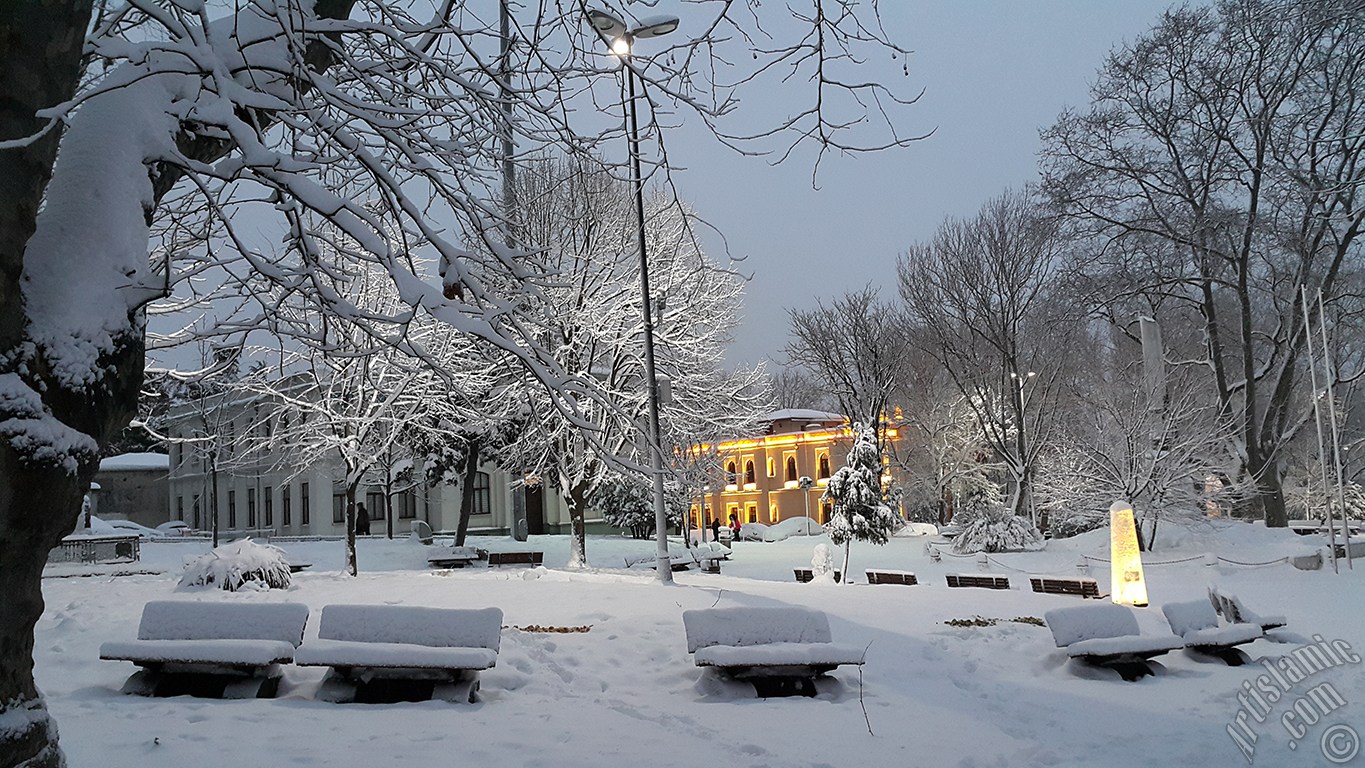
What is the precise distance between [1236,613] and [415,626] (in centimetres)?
1024

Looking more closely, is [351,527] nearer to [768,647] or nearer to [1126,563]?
[768,647]

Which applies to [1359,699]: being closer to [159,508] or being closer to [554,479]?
[554,479]

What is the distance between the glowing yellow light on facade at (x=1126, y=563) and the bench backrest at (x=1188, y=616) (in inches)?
147

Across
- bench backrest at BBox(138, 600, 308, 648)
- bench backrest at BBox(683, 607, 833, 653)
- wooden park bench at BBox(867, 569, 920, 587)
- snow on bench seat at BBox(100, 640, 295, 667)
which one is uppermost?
bench backrest at BBox(138, 600, 308, 648)

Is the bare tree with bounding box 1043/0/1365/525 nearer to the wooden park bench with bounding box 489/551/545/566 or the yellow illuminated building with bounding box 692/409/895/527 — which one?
the wooden park bench with bounding box 489/551/545/566

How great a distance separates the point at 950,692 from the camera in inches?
366

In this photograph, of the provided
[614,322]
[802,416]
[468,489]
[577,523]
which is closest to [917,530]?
[468,489]

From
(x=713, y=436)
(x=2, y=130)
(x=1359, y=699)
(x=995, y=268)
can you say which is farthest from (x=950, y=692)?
(x=995, y=268)

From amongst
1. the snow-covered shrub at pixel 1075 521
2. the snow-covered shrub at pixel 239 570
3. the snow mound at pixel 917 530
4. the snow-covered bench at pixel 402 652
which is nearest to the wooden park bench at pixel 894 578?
the snow-covered shrub at pixel 1075 521

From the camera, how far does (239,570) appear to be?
15.2 m

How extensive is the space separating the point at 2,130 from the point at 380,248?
156 cm

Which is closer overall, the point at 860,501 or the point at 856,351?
the point at 860,501

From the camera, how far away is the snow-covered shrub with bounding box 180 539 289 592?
1506cm

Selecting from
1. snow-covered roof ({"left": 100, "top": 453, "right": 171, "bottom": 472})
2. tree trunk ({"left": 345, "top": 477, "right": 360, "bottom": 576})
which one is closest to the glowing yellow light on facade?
tree trunk ({"left": 345, "top": 477, "right": 360, "bottom": 576})
